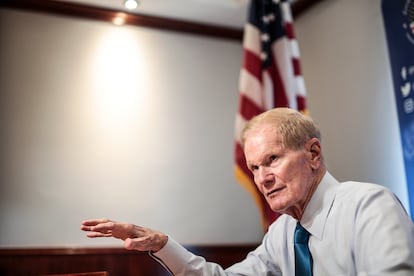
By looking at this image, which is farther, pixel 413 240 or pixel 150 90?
pixel 150 90

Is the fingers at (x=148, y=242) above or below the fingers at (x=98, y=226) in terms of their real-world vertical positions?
below

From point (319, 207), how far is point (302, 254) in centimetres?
16

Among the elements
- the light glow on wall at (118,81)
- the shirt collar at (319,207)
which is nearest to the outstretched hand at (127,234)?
the shirt collar at (319,207)

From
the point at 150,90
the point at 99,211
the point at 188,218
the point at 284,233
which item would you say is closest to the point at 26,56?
the point at 150,90

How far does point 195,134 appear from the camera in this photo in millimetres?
3391

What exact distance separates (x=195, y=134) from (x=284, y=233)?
179 cm

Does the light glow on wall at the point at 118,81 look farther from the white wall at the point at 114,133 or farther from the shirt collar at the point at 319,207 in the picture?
the shirt collar at the point at 319,207

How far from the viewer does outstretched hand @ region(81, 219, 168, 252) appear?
1441 mm

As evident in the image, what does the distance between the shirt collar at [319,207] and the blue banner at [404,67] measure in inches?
36.1

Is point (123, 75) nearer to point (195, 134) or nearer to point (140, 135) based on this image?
point (140, 135)

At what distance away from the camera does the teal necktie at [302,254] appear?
1462 millimetres

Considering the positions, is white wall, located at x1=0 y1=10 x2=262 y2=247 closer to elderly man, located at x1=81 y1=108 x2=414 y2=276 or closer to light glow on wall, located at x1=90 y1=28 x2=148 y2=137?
light glow on wall, located at x1=90 y1=28 x2=148 y2=137

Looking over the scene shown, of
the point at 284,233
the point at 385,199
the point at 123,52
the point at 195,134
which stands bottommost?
the point at 284,233

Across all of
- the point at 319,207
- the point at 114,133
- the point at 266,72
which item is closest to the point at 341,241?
the point at 319,207
